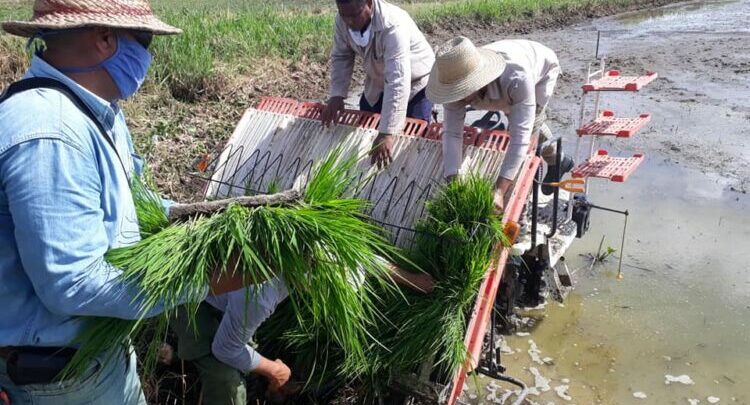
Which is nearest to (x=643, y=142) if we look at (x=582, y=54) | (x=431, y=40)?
(x=582, y=54)

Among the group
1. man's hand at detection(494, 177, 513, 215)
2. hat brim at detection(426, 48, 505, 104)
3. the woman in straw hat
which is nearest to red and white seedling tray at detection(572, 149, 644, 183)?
the woman in straw hat

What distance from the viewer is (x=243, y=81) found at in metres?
7.37

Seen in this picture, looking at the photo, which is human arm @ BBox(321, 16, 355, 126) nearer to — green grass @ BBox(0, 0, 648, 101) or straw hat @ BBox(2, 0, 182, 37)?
straw hat @ BBox(2, 0, 182, 37)

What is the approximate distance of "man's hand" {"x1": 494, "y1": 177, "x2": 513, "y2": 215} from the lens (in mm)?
2809

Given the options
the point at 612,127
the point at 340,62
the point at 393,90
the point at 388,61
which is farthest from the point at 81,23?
the point at 612,127

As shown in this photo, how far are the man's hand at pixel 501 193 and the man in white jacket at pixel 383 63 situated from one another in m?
0.63

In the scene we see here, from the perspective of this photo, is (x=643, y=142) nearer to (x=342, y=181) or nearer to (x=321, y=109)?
(x=321, y=109)

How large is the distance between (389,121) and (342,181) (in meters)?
1.31

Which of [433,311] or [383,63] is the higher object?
[383,63]

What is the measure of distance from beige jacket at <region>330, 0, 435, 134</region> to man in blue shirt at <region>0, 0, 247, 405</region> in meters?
1.86

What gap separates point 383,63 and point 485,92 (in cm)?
72

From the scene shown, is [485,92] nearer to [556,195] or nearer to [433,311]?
[556,195]

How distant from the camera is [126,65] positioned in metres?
1.66

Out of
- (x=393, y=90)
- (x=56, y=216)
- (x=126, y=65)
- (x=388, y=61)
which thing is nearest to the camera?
(x=56, y=216)
